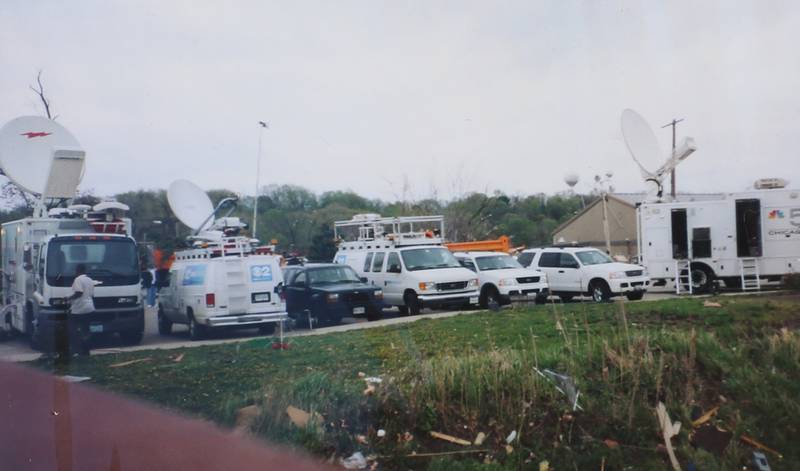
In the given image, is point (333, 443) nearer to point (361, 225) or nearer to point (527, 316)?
point (527, 316)

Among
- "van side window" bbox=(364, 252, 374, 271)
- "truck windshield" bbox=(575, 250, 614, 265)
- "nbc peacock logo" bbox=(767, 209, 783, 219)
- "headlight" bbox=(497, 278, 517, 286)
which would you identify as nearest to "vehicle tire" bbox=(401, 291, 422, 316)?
"van side window" bbox=(364, 252, 374, 271)

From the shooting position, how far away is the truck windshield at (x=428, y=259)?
18984 mm

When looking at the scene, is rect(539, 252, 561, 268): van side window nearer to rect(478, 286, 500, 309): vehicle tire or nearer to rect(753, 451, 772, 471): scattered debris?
rect(478, 286, 500, 309): vehicle tire

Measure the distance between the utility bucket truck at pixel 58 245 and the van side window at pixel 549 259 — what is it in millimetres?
11859

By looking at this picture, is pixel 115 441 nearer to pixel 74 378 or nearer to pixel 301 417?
pixel 301 417

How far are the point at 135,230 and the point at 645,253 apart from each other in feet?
49.1

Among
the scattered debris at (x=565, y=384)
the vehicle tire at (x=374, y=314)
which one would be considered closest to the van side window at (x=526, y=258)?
the vehicle tire at (x=374, y=314)

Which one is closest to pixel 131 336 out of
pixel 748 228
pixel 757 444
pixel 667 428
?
pixel 667 428

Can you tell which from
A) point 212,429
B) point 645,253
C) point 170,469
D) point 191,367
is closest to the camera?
point 170,469

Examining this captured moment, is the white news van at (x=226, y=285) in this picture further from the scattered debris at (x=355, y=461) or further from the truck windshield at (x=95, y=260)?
the scattered debris at (x=355, y=461)

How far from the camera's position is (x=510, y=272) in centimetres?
1994

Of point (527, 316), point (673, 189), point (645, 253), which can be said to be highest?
point (673, 189)

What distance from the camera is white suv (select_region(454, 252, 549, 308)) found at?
19516 millimetres

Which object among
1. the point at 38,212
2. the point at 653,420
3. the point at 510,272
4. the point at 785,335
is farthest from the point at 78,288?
the point at 510,272
